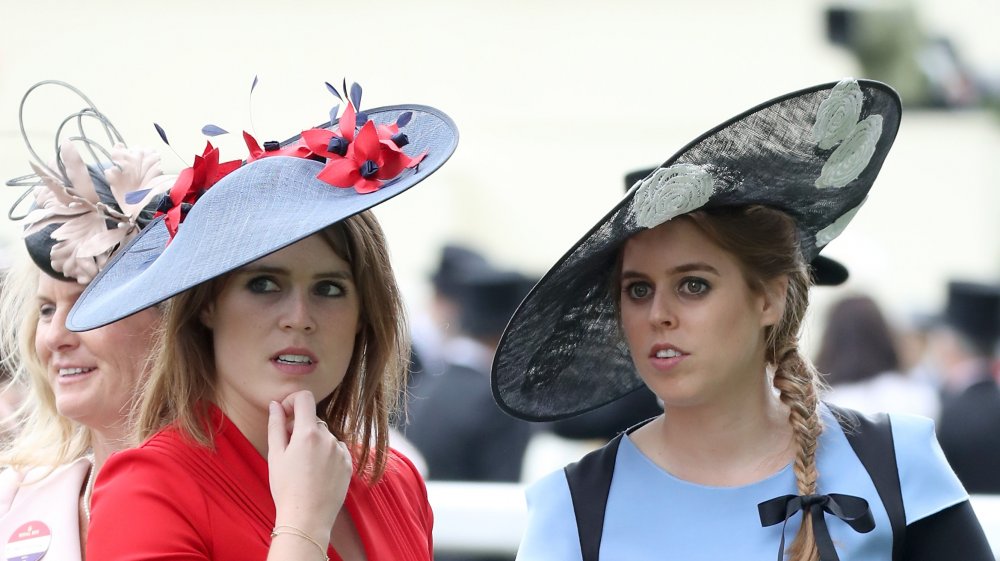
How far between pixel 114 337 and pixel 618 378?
3.69 feet

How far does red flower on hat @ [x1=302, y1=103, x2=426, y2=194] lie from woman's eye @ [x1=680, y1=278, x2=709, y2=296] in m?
0.60

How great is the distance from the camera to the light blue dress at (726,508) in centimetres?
253

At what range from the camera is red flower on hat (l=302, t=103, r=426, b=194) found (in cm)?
238

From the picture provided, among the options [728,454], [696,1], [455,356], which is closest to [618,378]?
[728,454]

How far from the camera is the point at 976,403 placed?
5977 mm

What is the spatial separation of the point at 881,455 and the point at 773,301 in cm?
37

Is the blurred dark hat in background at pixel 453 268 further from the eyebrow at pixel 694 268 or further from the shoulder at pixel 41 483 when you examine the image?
the eyebrow at pixel 694 268

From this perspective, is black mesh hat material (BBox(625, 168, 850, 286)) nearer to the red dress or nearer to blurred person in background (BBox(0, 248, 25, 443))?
the red dress

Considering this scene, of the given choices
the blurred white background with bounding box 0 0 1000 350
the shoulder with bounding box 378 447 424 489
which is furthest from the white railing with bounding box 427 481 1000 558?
the blurred white background with bounding box 0 0 1000 350

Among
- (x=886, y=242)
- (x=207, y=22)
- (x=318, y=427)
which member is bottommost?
(x=318, y=427)

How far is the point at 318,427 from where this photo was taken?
2.40 metres

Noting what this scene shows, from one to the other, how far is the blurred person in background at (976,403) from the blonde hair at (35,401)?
165 inches

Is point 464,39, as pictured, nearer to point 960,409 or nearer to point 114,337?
point 960,409

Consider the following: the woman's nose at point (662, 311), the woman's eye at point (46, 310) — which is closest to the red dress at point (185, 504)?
the woman's eye at point (46, 310)
